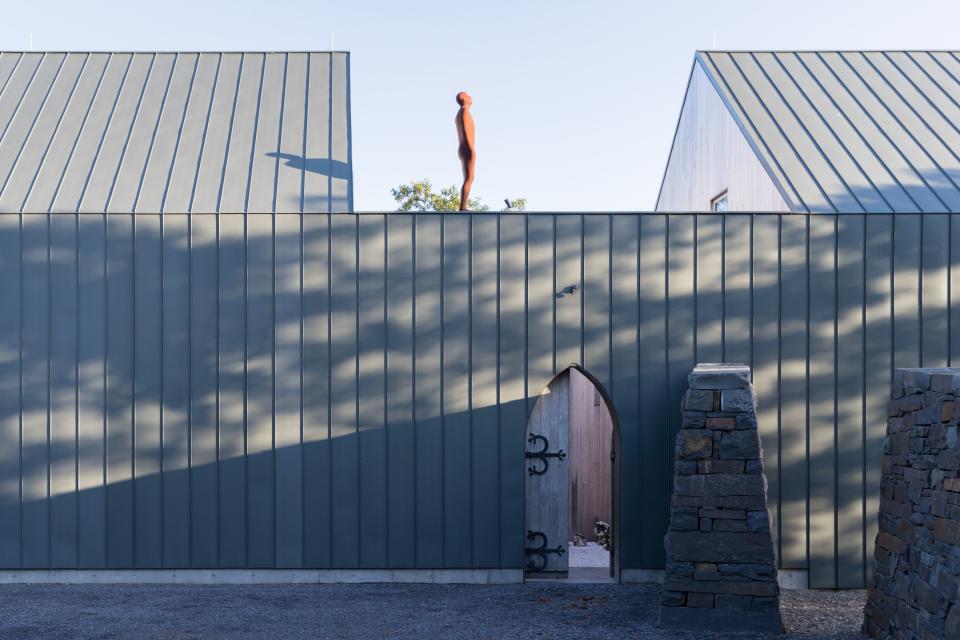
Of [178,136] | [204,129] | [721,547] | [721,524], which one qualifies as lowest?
[721,547]

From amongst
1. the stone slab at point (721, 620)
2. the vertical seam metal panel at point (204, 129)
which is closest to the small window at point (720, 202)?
the vertical seam metal panel at point (204, 129)

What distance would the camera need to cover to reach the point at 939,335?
864 centimetres

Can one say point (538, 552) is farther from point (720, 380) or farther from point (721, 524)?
point (720, 380)

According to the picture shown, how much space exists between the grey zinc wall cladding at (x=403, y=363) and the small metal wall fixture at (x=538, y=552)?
0.84 metres

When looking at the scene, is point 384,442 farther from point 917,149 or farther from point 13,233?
point 917,149

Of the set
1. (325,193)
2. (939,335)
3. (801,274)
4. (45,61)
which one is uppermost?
(45,61)

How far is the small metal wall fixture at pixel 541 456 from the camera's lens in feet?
31.0

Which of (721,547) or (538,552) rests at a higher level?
(721,547)

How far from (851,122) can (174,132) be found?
292 inches

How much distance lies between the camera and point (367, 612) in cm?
751

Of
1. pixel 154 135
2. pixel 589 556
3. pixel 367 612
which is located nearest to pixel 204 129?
pixel 154 135

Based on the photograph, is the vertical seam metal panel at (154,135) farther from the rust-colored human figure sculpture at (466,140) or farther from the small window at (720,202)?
A: the small window at (720,202)

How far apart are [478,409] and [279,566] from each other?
2.29 m

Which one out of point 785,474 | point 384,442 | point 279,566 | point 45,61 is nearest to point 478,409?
point 384,442
